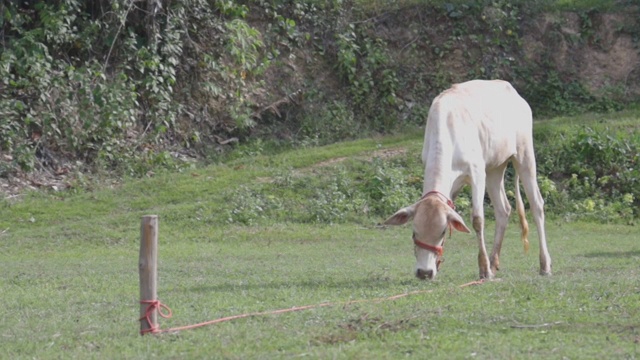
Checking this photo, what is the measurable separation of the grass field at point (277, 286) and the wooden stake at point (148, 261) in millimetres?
264

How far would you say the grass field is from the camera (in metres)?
7.14

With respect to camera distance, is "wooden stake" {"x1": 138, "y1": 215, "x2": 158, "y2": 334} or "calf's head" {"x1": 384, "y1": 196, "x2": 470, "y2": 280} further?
"calf's head" {"x1": 384, "y1": 196, "x2": 470, "y2": 280}

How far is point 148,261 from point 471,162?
4322 millimetres

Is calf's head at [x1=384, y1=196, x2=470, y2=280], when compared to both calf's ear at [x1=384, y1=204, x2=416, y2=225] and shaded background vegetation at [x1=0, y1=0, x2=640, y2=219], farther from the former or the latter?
shaded background vegetation at [x1=0, y1=0, x2=640, y2=219]

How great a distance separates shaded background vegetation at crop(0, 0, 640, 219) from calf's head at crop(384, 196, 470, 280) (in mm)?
8422

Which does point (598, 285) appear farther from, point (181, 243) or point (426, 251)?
point (181, 243)

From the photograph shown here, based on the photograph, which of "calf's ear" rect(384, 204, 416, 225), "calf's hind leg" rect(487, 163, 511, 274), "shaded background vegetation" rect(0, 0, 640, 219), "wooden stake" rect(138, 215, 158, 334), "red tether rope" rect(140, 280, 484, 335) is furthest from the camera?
"shaded background vegetation" rect(0, 0, 640, 219)

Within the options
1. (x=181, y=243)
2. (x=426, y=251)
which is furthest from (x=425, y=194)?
(x=181, y=243)

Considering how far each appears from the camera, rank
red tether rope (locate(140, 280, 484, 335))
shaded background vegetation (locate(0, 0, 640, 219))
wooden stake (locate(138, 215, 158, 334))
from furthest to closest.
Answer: shaded background vegetation (locate(0, 0, 640, 219)) → red tether rope (locate(140, 280, 484, 335)) → wooden stake (locate(138, 215, 158, 334))

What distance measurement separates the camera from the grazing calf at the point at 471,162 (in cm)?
1007

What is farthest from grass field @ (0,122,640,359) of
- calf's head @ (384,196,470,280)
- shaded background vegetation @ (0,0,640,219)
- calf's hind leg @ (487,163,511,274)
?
shaded background vegetation @ (0,0,640,219)

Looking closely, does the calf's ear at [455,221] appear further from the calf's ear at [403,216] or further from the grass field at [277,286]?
the grass field at [277,286]

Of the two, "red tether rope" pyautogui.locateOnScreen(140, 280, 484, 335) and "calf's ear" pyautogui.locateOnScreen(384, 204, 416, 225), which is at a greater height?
"calf's ear" pyautogui.locateOnScreen(384, 204, 416, 225)

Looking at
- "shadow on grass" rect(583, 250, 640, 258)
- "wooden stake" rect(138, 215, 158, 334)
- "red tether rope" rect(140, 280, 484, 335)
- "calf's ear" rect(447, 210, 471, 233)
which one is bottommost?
"shadow on grass" rect(583, 250, 640, 258)
